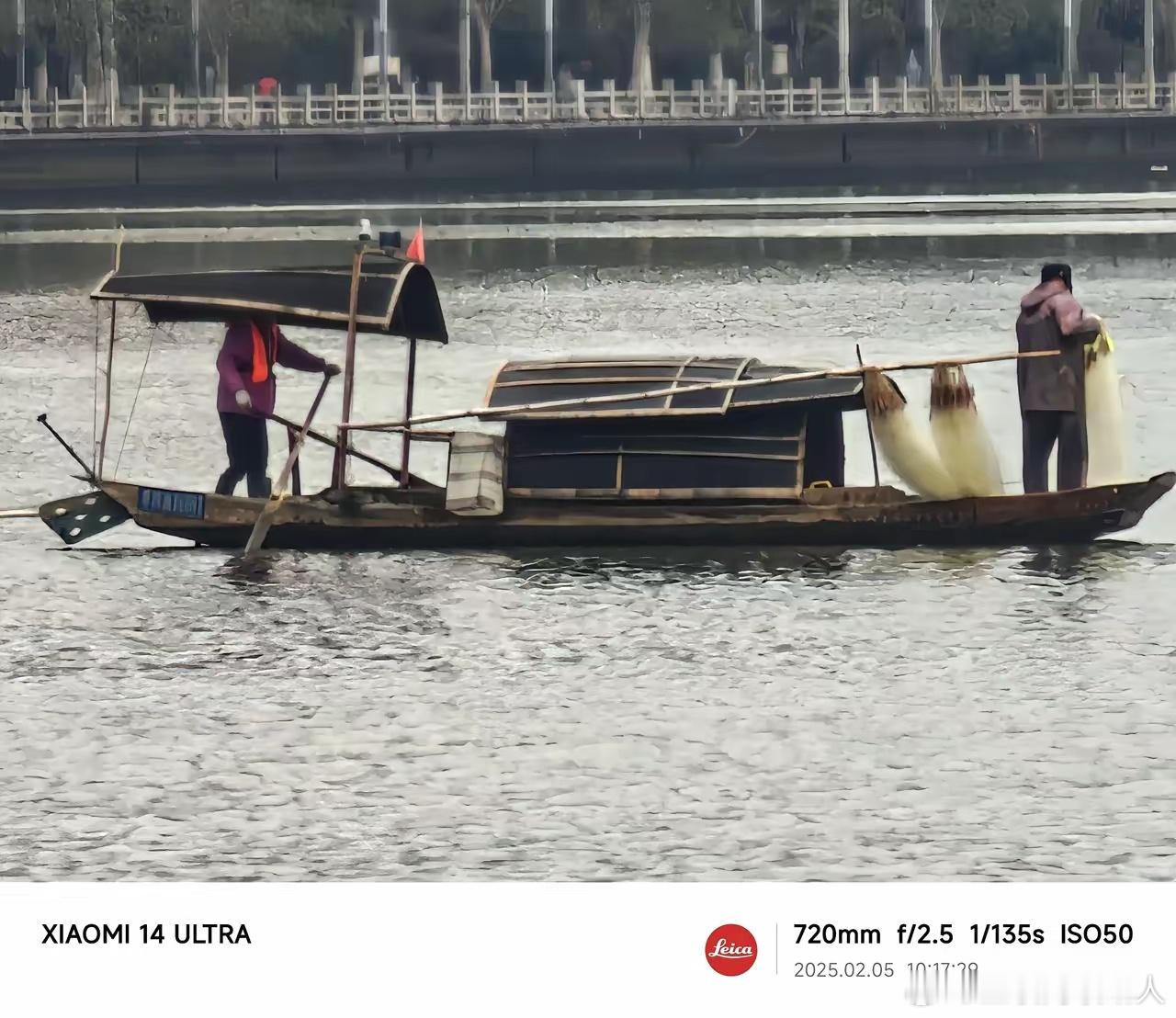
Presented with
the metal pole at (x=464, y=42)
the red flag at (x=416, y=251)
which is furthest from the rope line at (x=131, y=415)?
the metal pole at (x=464, y=42)

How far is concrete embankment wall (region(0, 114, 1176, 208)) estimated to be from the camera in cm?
7000

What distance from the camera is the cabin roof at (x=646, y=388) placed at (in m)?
17.9

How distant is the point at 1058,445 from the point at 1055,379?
19.9 inches

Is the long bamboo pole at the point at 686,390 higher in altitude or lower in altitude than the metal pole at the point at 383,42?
lower

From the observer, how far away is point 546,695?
1430 centimetres

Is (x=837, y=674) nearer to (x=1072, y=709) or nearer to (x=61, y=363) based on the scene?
(x=1072, y=709)

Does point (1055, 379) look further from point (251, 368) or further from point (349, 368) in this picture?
point (251, 368)

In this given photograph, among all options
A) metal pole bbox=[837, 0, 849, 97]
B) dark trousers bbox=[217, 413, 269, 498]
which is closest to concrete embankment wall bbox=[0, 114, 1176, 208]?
metal pole bbox=[837, 0, 849, 97]

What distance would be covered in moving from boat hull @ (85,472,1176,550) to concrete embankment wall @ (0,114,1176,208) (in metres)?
52.1

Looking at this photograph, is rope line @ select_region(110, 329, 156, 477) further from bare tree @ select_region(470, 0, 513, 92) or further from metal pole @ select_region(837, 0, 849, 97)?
bare tree @ select_region(470, 0, 513, 92)

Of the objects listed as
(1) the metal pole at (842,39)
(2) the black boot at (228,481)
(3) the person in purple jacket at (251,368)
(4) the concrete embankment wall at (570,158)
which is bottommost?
(2) the black boot at (228,481)
